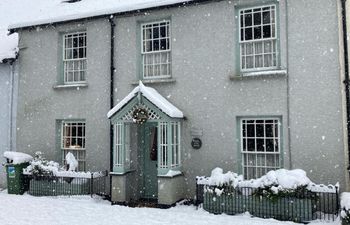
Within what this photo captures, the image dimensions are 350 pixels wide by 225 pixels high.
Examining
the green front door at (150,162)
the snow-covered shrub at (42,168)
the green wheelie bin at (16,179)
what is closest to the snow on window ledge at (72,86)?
the snow-covered shrub at (42,168)

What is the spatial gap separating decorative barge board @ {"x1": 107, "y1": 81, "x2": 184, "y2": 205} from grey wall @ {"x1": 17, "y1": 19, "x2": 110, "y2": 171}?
115 centimetres

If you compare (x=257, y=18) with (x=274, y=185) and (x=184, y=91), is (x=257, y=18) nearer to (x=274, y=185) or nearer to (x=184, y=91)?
(x=184, y=91)

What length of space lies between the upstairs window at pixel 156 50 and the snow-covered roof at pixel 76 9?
2.52ft

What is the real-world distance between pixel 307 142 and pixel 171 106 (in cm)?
420

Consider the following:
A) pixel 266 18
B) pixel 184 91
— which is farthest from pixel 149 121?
pixel 266 18

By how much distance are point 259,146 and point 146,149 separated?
152 inches

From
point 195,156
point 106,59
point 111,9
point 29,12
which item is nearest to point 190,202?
point 195,156

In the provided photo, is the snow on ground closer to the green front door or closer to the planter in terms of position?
the planter

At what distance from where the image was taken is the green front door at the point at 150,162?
1308cm

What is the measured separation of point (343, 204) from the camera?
8898mm

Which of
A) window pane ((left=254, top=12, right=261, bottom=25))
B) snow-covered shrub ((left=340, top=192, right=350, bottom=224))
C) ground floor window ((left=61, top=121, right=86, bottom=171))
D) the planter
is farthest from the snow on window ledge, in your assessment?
snow-covered shrub ((left=340, top=192, right=350, bottom=224))

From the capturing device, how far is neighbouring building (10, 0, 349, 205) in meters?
10.9

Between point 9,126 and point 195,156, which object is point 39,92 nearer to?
point 9,126

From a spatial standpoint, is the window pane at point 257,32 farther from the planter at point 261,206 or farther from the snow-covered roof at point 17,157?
the snow-covered roof at point 17,157
